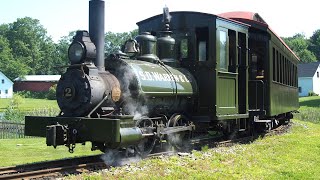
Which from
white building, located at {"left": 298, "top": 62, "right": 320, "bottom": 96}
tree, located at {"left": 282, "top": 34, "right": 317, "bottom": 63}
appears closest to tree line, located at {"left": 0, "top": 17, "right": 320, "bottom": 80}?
tree, located at {"left": 282, "top": 34, "right": 317, "bottom": 63}

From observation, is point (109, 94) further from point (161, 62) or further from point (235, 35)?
point (235, 35)

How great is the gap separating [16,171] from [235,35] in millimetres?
7158

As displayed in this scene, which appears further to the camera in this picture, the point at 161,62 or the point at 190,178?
the point at 161,62

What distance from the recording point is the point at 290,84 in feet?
63.8

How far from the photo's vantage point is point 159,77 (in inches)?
390

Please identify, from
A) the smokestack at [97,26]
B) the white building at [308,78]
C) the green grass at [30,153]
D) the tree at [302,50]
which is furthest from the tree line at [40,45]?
the smokestack at [97,26]

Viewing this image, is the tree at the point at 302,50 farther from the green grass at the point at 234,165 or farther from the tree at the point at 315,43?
the green grass at the point at 234,165

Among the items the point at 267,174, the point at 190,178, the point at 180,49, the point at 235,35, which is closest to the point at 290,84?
the point at 235,35

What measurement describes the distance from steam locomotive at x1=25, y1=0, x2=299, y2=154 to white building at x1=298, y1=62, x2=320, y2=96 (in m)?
63.4

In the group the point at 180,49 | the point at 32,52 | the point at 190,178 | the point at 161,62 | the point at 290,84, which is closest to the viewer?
the point at 190,178

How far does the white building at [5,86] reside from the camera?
3233 inches

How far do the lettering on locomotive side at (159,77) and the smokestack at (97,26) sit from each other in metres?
0.92

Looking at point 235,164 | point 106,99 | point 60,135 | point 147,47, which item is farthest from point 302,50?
point 60,135

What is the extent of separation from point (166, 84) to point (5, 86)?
7914cm
